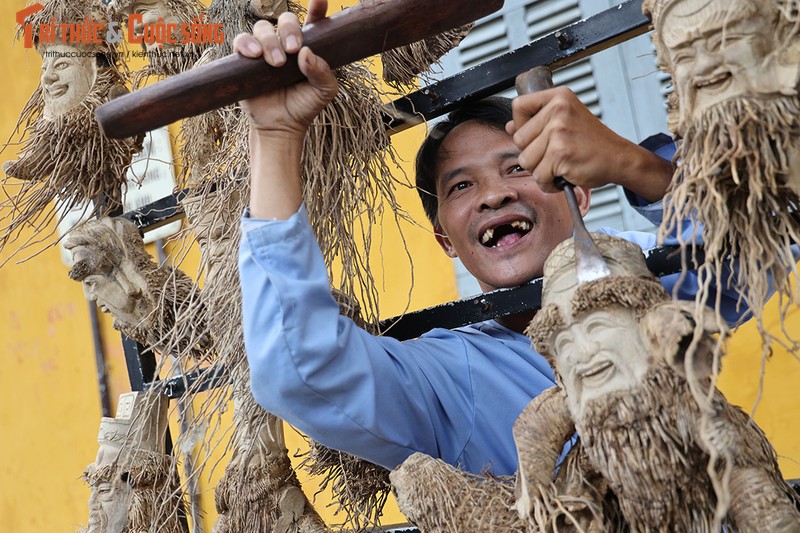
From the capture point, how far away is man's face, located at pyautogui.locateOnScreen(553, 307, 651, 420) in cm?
77

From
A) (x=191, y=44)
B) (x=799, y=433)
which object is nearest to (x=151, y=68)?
(x=191, y=44)

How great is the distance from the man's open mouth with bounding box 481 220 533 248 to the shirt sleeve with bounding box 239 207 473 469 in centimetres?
24

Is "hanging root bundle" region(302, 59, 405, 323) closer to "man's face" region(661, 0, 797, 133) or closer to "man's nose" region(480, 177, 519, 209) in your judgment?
"man's nose" region(480, 177, 519, 209)

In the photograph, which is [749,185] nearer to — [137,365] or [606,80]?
[137,365]

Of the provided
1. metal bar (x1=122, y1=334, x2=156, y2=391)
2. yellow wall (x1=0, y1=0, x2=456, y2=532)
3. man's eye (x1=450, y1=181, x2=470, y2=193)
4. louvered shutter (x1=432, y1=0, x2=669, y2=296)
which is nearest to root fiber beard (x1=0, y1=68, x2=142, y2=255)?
metal bar (x1=122, y1=334, x2=156, y2=391)

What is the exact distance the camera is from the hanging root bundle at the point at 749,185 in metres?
0.71

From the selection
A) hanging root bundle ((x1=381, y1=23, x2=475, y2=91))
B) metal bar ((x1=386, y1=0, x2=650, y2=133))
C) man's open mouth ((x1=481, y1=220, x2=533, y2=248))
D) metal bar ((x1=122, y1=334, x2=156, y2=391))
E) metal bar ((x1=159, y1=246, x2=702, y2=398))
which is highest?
hanging root bundle ((x1=381, y1=23, x2=475, y2=91))

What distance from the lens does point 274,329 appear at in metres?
1.00

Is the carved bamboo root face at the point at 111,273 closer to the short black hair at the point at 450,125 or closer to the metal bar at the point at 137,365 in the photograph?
the metal bar at the point at 137,365

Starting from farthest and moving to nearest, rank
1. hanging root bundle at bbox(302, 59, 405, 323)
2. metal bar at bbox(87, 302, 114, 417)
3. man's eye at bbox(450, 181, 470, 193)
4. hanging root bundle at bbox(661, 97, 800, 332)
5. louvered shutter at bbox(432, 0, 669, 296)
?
metal bar at bbox(87, 302, 114, 417)
louvered shutter at bbox(432, 0, 669, 296)
man's eye at bbox(450, 181, 470, 193)
hanging root bundle at bbox(302, 59, 405, 323)
hanging root bundle at bbox(661, 97, 800, 332)

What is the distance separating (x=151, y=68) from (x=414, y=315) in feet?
2.06

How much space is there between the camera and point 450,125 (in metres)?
1.38

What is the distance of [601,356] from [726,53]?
0.81ft

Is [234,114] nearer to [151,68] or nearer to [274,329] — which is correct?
[151,68]
